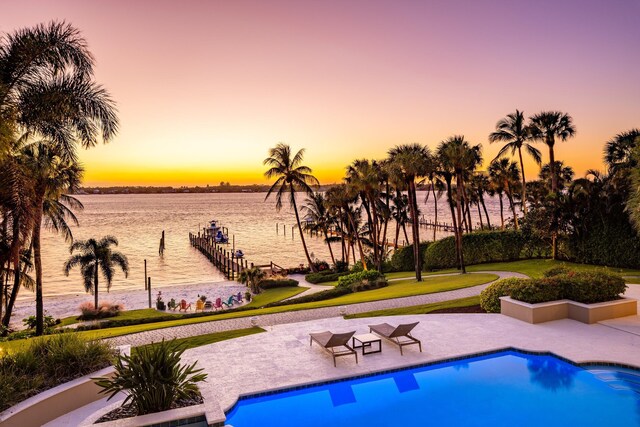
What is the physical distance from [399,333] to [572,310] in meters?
6.07

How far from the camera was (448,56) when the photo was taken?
24.4 meters

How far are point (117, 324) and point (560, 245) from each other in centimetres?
2475

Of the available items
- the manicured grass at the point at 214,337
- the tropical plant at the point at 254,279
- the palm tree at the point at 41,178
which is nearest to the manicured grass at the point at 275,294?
the tropical plant at the point at 254,279

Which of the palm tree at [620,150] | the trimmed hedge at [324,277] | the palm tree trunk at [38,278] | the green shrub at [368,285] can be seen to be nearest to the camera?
the palm tree trunk at [38,278]

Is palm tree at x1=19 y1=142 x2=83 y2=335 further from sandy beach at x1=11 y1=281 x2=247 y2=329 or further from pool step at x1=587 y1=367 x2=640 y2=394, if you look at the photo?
pool step at x1=587 y1=367 x2=640 y2=394

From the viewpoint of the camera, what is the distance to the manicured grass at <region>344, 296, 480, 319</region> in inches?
590

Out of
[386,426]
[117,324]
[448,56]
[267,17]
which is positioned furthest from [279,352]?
[448,56]

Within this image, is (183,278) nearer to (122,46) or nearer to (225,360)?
(122,46)

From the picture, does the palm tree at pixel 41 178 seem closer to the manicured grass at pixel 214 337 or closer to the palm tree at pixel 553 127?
the manicured grass at pixel 214 337

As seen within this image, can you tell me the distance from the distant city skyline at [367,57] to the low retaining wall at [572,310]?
14133mm

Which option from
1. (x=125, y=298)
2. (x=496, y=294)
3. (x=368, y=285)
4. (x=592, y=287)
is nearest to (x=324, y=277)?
(x=368, y=285)

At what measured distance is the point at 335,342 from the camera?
10297mm

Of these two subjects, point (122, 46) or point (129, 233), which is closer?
point (122, 46)

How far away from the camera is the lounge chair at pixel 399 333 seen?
1105cm
